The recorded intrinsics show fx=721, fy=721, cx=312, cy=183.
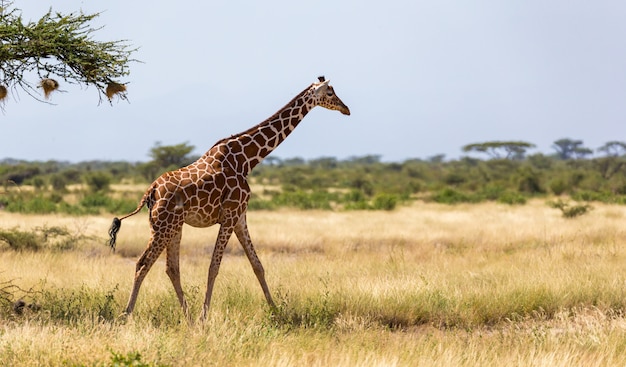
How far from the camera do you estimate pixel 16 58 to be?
348 inches

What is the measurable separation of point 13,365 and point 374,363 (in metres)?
3.14

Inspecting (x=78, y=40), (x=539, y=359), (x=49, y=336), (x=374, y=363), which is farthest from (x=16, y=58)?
(x=539, y=359)

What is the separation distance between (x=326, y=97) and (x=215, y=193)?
1836 mm

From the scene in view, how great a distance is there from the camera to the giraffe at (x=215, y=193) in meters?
7.99

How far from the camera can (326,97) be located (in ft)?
28.8

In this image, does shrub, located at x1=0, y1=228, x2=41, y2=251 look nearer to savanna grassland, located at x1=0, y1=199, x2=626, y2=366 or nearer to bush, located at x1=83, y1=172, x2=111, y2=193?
savanna grassland, located at x1=0, y1=199, x2=626, y2=366

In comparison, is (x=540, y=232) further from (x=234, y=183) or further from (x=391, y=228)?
(x=234, y=183)

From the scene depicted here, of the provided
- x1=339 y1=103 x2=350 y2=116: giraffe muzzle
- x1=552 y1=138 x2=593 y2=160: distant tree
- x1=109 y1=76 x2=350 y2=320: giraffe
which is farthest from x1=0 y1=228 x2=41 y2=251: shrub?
x1=552 y1=138 x2=593 y2=160: distant tree

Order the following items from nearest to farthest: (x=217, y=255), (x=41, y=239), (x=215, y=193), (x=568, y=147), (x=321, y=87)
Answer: (x=215, y=193) < (x=217, y=255) < (x=321, y=87) < (x=41, y=239) < (x=568, y=147)

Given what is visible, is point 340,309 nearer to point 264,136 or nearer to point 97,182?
point 264,136

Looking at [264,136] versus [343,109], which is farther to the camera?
[343,109]

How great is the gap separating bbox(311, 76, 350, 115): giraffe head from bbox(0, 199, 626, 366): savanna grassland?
2.49 metres

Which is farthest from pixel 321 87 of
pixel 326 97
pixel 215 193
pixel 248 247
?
pixel 248 247

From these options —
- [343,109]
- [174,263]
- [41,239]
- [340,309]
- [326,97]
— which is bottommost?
[340,309]
